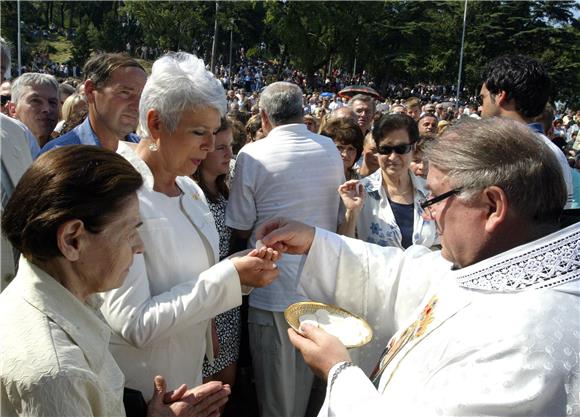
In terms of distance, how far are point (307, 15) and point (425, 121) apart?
131 ft

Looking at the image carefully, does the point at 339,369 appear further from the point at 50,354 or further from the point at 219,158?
the point at 219,158

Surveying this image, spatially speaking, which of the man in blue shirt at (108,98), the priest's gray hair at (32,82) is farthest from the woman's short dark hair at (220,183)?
the priest's gray hair at (32,82)

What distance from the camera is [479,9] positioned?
149 feet

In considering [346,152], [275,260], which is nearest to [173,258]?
[275,260]

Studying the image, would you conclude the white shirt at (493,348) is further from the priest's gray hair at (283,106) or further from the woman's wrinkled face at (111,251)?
the priest's gray hair at (283,106)

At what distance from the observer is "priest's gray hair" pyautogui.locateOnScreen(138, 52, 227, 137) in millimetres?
2211

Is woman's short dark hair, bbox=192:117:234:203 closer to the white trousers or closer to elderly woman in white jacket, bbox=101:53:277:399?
the white trousers

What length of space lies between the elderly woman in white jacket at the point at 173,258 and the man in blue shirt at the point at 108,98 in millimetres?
942

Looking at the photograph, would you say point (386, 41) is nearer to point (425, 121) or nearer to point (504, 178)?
point (425, 121)

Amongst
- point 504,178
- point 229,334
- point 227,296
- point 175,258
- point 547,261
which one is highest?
point 504,178

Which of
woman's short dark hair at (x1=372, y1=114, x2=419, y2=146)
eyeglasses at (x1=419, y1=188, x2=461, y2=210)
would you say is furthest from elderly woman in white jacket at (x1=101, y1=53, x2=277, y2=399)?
woman's short dark hair at (x1=372, y1=114, x2=419, y2=146)

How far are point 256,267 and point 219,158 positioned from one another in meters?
1.19

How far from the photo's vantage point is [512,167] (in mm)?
1565

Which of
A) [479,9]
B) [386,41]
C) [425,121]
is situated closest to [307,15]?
[386,41]
